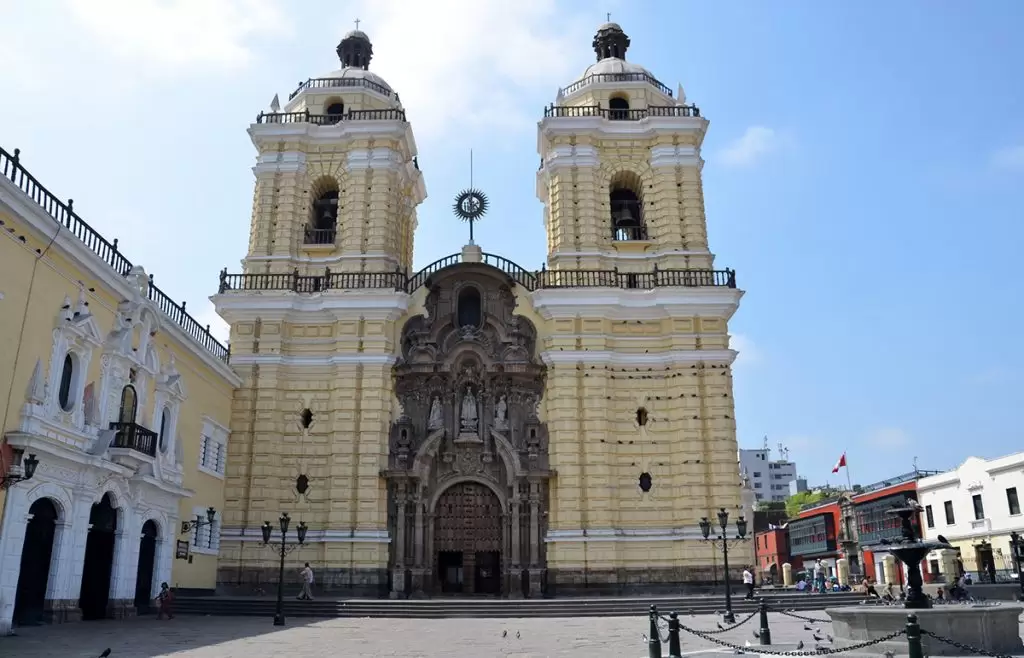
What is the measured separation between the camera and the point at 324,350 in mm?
28578

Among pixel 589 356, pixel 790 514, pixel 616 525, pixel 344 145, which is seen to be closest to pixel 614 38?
pixel 344 145

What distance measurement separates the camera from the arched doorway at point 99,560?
62.7 ft

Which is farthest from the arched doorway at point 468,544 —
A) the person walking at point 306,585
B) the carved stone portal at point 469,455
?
the person walking at point 306,585

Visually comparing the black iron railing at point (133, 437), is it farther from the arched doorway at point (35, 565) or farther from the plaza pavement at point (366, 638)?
the plaza pavement at point (366, 638)

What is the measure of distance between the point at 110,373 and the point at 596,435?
1473 cm

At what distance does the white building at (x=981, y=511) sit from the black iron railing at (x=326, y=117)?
97.0 feet

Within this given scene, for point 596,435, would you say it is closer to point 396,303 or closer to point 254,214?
point 396,303

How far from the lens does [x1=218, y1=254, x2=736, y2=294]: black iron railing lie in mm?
28891

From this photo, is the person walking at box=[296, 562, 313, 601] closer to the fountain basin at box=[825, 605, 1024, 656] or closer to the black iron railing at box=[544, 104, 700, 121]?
Answer: the fountain basin at box=[825, 605, 1024, 656]

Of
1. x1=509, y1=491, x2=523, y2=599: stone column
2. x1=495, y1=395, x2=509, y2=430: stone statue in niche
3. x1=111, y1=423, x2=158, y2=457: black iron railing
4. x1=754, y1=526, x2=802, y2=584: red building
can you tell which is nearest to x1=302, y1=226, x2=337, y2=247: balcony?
Result: x1=495, y1=395, x2=509, y2=430: stone statue in niche

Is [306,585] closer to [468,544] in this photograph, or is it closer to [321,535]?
[321,535]

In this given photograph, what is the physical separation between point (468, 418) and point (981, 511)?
24984mm

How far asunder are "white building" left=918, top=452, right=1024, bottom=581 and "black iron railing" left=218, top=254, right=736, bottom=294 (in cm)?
1726

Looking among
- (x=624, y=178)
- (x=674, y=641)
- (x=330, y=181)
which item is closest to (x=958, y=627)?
(x=674, y=641)
